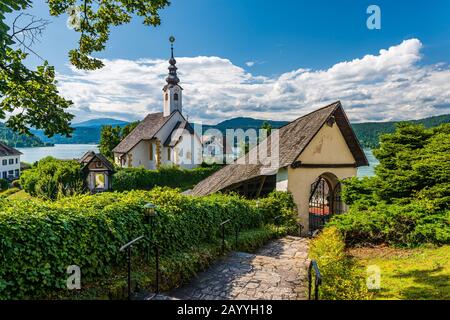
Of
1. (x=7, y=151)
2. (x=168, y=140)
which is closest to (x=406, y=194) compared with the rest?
(x=168, y=140)

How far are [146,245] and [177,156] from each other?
106 feet

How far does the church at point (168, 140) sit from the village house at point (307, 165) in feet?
69.9

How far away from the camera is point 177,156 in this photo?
127ft

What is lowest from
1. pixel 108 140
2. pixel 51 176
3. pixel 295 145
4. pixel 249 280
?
pixel 249 280

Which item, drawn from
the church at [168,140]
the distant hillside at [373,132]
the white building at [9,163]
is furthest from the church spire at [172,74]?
the white building at [9,163]

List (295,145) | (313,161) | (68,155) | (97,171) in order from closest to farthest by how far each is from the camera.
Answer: (295,145), (313,161), (97,171), (68,155)

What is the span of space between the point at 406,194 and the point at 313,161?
6032mm

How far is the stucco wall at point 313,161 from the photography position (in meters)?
15.9

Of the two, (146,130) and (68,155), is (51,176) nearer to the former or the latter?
(146,130)

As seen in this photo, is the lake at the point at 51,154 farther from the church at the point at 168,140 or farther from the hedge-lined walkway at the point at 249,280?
the hedge-lined walkway at the point at 249,280

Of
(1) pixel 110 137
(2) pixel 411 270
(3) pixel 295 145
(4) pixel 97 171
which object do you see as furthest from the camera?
(1) pixel 110 137

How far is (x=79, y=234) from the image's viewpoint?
16.8ft

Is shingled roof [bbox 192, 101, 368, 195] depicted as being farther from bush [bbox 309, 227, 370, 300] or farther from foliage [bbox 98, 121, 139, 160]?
foliage [bbox 98, 121, 139, 160]

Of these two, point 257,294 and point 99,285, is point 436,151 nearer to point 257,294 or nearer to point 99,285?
point 257,294
